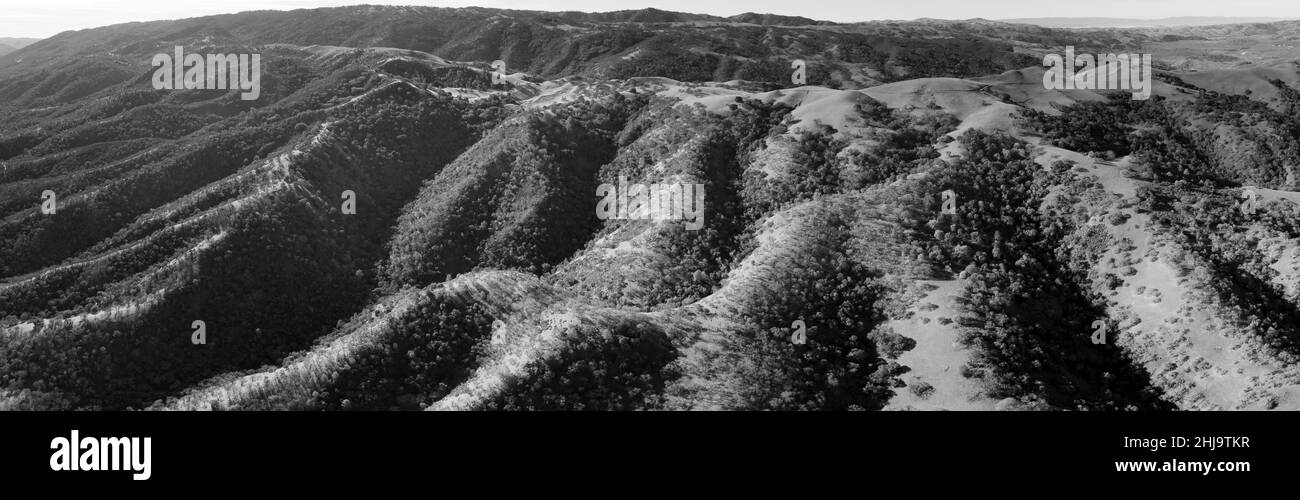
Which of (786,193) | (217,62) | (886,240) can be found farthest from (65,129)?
(886,240)

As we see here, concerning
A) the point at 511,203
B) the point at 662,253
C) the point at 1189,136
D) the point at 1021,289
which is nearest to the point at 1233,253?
the point at 1021,289

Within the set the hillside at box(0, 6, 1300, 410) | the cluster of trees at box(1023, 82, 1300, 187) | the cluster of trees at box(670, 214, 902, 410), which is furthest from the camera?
the cluster of trees at box(1023, 82, 1300, 187)

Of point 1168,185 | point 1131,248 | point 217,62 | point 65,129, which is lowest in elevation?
point 1131,248

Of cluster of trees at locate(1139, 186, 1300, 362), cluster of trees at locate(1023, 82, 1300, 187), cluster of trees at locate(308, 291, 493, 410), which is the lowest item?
cluster of trees at locate(308, 291, 493, 410)

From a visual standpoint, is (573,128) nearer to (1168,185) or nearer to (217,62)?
(1168,185)

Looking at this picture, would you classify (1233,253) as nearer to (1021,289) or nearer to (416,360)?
(1021,289)

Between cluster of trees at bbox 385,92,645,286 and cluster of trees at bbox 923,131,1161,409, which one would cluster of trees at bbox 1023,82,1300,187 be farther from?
cluster of trees at bbox 385,92,645,286

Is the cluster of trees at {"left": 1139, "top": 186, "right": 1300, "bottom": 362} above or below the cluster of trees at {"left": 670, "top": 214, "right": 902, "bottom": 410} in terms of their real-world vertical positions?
above

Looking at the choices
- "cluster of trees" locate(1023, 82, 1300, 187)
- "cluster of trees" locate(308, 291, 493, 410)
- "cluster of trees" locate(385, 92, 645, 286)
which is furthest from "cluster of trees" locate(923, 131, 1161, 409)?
"cluster of trees" locate(385, 92, 645, 286)
